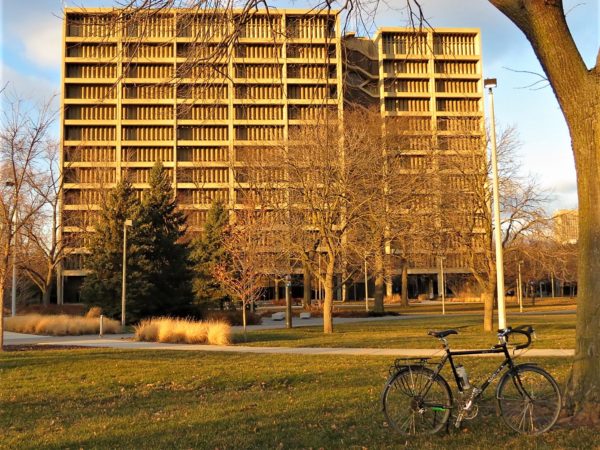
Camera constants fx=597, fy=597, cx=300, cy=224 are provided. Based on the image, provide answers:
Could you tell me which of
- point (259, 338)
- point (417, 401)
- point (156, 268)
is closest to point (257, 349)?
point (259, 338)

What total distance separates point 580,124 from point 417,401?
3.38m

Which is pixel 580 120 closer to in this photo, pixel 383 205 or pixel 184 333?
pixel 184 333

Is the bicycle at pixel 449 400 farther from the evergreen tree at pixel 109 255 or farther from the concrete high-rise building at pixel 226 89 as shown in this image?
the evergreen tree at pixel 109 255

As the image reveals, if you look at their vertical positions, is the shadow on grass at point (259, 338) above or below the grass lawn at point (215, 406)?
below

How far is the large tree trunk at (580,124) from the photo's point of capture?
6145 millimetres

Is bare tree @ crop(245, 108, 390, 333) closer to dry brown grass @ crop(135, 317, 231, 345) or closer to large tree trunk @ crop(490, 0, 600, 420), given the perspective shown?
dry brown grass @ crop(135, 317, 231, 345)

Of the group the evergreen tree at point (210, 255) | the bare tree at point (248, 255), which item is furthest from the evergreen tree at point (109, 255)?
the evergreen tree at point (210, 255)

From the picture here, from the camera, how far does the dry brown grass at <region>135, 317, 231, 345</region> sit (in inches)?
750

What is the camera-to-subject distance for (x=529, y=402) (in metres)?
6.03

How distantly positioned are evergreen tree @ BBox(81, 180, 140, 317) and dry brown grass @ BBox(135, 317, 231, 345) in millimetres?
11203

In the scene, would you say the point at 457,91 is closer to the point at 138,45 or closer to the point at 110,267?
the point at 110,267

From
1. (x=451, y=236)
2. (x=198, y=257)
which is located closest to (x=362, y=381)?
(x=451, y=236)

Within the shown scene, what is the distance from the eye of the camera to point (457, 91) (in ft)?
283

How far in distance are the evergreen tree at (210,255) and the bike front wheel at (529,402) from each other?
3079cm
